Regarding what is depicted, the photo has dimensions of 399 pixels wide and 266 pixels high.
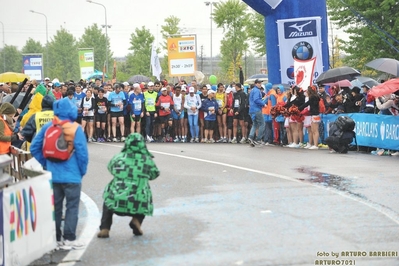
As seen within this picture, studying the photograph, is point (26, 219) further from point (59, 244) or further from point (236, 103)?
point (236, 103)

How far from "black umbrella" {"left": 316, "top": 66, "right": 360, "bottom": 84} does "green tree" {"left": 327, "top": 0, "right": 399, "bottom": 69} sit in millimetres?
17482

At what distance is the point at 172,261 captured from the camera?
8.78 metres

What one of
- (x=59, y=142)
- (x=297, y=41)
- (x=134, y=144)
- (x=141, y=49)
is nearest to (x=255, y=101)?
(x=297, y=41)

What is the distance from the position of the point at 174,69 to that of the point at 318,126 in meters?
17.6

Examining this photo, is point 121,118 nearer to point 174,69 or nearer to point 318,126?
point 318,126

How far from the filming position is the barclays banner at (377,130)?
21.1 metres

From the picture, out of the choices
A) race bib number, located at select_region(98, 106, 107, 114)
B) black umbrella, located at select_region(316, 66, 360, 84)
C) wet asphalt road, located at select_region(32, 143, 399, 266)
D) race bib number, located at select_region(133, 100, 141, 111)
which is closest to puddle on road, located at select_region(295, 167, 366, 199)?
wet asphalt road, located at select_region(32, 143, 399, 266)

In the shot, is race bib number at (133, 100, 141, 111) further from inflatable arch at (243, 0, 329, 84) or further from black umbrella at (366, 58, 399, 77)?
black umbrella at (366, 58, 399, 77)

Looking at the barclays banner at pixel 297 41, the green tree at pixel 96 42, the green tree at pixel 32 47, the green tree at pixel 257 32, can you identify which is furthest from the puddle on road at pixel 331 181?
the green tree at pixel 32 47

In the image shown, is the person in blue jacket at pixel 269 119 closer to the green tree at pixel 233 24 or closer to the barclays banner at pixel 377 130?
the barclays banner at pixel 377 130

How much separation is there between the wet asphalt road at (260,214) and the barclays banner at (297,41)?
9417mm

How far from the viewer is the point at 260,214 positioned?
38.5 feet

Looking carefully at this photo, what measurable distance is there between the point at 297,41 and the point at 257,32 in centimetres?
3456

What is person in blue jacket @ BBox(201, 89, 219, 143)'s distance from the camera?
2753 cm
